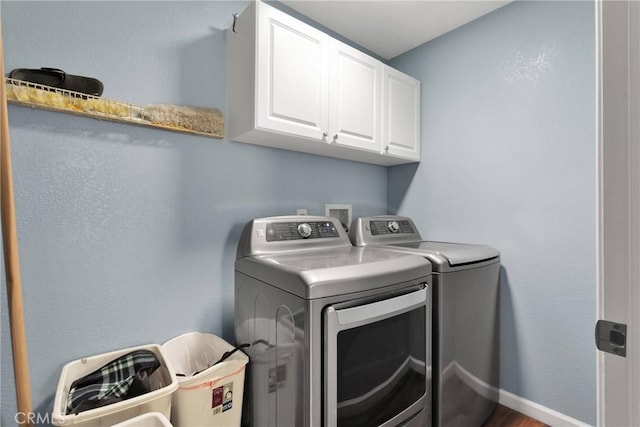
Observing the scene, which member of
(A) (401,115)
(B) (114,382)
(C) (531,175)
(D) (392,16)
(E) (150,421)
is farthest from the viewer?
(A) (401,115)

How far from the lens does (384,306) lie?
112 cm

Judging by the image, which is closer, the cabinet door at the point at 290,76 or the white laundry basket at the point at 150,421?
the white laundry basket at the point at 150,421

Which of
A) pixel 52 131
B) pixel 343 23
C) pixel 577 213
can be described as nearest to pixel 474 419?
pixel 577 213

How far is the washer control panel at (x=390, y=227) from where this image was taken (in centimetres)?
196

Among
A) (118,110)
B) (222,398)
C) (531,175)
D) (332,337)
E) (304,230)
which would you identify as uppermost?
(118,110)

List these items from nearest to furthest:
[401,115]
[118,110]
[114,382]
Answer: [114,382] → [118,110] → [401,115]

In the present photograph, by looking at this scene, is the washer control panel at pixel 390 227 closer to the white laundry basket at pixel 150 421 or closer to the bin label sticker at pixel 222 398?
the bin label sticker at pixel 222 398

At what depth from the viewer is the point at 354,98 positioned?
5.96 feet

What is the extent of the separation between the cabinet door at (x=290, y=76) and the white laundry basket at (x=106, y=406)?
1.15 meters

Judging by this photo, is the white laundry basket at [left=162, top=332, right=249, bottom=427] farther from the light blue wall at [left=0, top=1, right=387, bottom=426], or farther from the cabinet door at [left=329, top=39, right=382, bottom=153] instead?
the cabinet door at [left=329, top=39, right=382, bottom=153]

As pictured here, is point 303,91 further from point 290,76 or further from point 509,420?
point 509,420

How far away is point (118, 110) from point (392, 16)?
1.75 meters

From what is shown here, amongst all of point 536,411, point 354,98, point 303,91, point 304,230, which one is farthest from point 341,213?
point 536,411

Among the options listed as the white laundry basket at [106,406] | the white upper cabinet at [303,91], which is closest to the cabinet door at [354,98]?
the white upper cabinet at [303,91]
